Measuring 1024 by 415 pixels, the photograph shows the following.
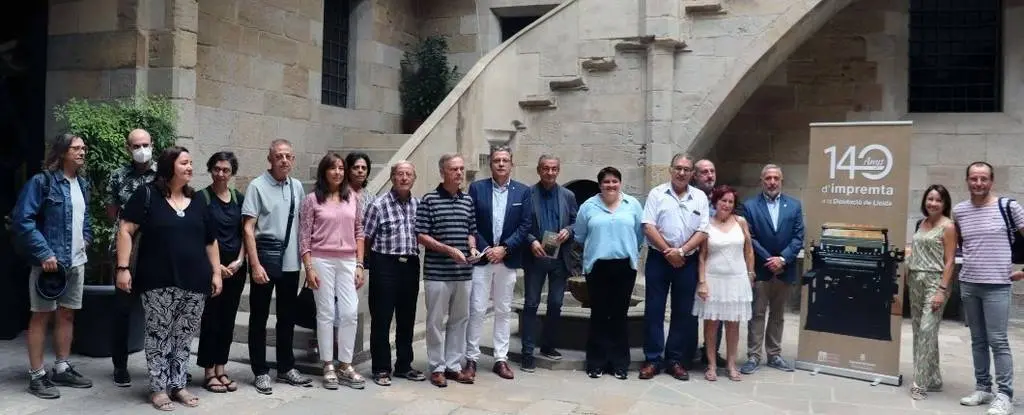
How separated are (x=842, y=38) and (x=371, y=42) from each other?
6620mm

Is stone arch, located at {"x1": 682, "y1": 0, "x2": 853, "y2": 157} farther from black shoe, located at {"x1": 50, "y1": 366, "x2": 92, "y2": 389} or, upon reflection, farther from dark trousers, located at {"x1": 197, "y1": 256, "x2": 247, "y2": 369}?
black shoe, located at {"x1": 50, "y1": 366, "x2": 92, "y2": 389}

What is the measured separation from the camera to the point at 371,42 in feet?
39.9

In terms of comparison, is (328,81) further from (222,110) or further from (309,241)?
(309,241)

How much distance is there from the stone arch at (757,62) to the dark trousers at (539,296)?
152 inches

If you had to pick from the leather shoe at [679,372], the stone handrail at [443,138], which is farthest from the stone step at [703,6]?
the leather shoe at [679,372]

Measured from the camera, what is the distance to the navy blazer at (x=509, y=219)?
6.39 metres

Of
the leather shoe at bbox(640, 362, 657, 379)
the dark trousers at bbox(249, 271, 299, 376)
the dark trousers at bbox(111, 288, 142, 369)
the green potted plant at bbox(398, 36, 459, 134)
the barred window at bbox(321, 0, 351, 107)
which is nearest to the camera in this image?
the dark trousers at bbox(111, 288, 142, 369)

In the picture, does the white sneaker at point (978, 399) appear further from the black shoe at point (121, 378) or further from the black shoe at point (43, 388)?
the black shoe at point (43, 388)

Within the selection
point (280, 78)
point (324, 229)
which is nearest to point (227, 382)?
point (324, 229)

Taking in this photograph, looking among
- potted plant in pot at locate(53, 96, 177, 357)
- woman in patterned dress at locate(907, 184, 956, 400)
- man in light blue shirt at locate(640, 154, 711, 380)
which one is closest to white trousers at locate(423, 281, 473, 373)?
man in light blue shirt at locate(640, 154, 711, 380)

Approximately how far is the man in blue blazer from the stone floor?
15.4 inches

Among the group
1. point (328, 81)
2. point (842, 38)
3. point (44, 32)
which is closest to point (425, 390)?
point (44, 32)

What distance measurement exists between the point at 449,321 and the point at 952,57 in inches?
338

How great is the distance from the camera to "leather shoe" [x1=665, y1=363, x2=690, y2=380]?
6.54 m
